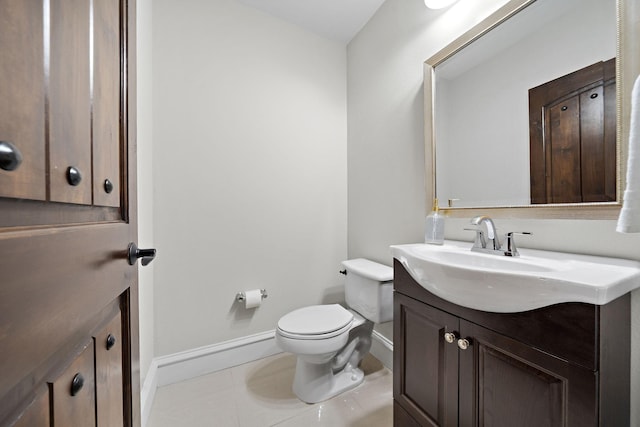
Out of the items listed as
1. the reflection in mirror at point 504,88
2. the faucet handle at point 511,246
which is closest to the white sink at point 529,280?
the faucet handle at point 511,246

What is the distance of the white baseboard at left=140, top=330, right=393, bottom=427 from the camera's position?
1.40m

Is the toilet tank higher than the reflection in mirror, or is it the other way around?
the reflection in mirror

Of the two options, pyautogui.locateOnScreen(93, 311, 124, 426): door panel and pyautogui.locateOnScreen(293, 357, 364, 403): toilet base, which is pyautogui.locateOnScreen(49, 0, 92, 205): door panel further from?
pyautogui.locateOnScreen(293, 357, 364, 403): toilet base

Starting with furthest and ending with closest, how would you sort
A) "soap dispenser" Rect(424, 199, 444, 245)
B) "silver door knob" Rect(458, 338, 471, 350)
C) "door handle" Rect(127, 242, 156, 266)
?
"soap dispenser" Rect(424, 199, 444, 245), "silver door knob" Rect(458, 338, 471, 350), "door handle" Rect(127, 242, 156, 266)

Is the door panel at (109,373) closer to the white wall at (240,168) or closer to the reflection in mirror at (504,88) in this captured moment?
the white wall at (240,168)

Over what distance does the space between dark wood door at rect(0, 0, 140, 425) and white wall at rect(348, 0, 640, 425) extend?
1250 millimetres

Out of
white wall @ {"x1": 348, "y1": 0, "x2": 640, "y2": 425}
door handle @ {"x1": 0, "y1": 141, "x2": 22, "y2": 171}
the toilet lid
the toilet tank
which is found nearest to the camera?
door handle @ {"x1": 0, "y1": 141, "x2": 22, "y2": 171}

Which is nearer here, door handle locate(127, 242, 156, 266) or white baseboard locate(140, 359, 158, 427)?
door handle locate(127, 242, 156, 266)

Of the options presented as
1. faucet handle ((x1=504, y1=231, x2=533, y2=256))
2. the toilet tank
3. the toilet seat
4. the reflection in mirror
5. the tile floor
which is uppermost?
the reflection in mirror

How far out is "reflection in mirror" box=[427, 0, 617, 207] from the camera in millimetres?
822

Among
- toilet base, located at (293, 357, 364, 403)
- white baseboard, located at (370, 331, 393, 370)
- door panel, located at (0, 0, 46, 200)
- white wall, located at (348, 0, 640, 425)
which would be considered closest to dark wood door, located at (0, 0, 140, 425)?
door panel, located at (0, 0, 46, 200)

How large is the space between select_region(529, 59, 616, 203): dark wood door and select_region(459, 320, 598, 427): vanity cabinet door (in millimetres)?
542

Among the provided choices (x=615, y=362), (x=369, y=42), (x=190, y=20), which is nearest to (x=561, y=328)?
(x=615, y=362)

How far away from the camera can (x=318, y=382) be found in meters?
1.34
